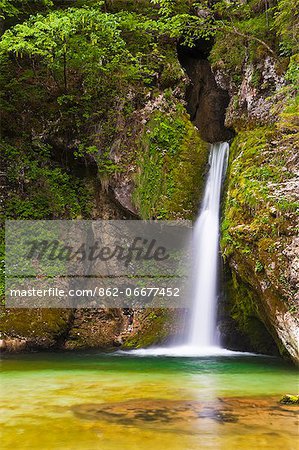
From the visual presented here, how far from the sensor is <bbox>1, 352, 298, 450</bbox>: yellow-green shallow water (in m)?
3.55

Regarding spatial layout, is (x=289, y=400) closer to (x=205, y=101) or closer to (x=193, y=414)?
(x=193, y=414)

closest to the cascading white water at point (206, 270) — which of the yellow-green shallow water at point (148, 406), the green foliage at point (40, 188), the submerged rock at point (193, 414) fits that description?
the yellow-green shallow water at point (148, 406)

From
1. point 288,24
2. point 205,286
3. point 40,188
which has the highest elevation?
point 288,24

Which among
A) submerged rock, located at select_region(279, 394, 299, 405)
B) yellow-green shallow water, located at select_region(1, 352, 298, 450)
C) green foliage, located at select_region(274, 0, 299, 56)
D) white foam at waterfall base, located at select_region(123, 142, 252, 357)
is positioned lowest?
yellow-green shallow water, located at select_region(1, 352, 298, 450)

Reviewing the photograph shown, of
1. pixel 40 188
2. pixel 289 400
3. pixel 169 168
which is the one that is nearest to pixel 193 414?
pixel 289 400

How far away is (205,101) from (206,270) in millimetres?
6595

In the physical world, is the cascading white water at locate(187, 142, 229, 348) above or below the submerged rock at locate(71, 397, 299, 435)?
above

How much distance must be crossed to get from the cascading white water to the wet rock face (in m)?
3.58

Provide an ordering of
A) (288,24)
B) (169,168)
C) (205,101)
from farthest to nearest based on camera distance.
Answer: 1. (205,101)
2. (169,168)
3. (288,24)

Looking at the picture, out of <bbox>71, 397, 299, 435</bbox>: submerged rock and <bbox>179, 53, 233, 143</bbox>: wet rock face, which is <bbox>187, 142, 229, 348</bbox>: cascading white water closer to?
<bbox>179, 53, 233, 143</bbox>: wet rock face

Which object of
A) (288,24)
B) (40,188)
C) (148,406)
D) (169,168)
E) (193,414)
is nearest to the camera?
(193,414)

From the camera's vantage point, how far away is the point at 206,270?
386 inches

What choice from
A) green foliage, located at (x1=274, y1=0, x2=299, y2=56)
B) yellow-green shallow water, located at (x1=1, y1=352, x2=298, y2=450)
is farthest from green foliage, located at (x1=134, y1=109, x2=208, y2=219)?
yellow-green shallow water, located at (x1=1, y1=352, x2=298, y2=450)

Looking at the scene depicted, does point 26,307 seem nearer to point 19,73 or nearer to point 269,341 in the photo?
point 269,341
